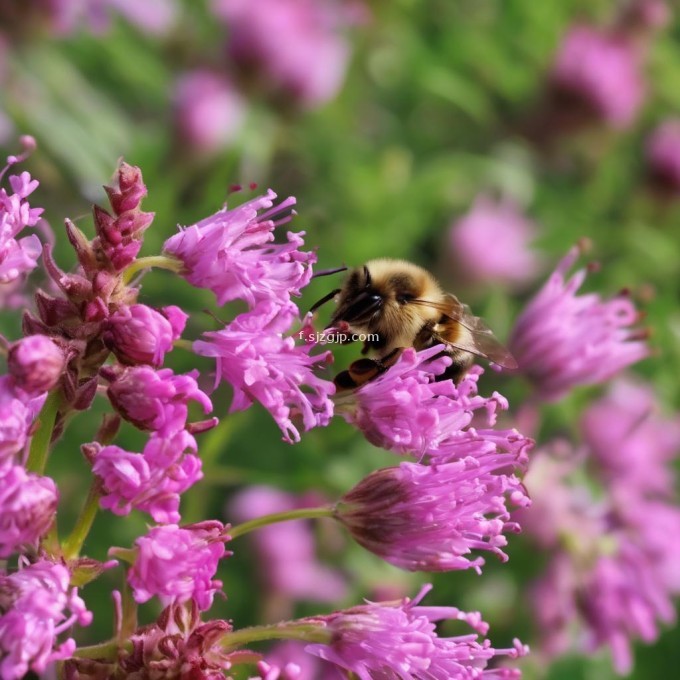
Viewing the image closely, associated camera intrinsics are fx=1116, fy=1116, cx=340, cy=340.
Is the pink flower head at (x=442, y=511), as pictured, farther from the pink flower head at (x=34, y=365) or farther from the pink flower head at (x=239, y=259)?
the pink flower head at (x=34, y=365)

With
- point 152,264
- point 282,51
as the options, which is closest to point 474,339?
point 152,264

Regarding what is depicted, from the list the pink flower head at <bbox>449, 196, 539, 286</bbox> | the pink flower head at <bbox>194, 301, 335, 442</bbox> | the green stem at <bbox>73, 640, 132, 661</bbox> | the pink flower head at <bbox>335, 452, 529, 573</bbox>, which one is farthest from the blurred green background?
the green stem at <bbox>73, 640, 132, 661</bbox>

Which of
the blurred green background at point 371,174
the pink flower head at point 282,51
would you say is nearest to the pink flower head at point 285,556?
the blurred green background at point 371,174

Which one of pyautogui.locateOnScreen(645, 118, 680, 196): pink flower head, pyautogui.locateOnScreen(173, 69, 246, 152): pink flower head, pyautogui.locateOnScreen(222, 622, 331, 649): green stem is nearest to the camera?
pyautogui.locateOnScreen(222, 622, 331, 649): green stem

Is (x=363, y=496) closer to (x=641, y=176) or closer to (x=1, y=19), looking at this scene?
(x=1, y=19)

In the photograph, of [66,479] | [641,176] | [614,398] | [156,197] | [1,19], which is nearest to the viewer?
[66,479]

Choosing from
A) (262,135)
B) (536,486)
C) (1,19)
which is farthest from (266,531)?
(1,19)

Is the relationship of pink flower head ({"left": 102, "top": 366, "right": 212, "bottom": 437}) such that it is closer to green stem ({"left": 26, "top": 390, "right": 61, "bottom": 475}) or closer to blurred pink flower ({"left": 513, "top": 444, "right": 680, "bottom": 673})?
green stem ({"left": 26, "top": 390, "right": 61, "bottom": 475})

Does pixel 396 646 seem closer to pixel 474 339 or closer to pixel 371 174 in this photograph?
pixel 474 339
